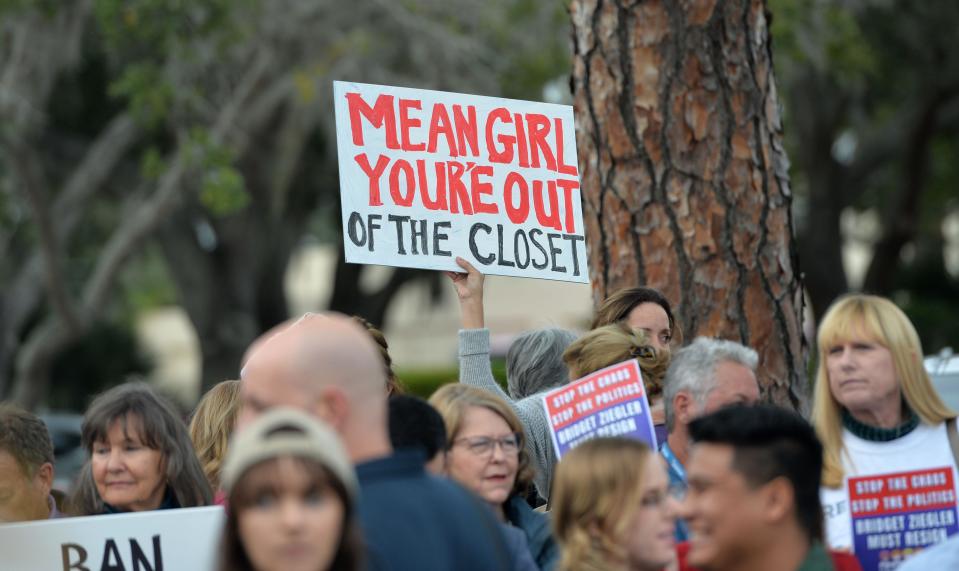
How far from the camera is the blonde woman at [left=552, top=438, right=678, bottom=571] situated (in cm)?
352

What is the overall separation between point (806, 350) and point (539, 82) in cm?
976

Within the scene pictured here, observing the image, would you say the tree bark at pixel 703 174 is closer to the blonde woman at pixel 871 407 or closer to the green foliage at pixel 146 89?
the blonde woman at pixel 871 407

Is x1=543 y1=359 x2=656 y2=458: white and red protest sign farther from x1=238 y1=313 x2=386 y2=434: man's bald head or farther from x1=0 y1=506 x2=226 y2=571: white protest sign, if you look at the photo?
x1=238 y1=313 x2=386 y2=434: man's bald head

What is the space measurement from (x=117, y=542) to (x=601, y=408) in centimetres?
150

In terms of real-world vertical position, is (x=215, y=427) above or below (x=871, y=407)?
above

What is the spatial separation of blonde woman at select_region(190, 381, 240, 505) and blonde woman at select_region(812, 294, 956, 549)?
2014mm

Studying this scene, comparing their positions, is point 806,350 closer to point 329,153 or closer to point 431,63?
point 431,63

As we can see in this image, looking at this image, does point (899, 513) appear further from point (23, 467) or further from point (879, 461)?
point (23, 467)

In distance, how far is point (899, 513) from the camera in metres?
4.18

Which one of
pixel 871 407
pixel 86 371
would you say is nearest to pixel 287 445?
pixel 871 407

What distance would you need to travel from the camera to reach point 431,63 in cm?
1602

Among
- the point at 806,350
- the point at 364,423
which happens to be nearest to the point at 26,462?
the point at 364,423

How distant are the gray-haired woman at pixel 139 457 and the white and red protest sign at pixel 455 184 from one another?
0.98 meters

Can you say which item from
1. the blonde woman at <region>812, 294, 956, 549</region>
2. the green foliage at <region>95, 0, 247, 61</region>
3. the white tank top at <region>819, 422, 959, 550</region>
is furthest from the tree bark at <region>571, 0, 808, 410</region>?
the green foliage at <region>95, 0, 247, 61</region>
